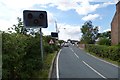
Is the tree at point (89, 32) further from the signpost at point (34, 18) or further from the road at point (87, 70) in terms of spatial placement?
the signpost at point (34, 18)

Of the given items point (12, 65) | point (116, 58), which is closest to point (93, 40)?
point (116, 58)

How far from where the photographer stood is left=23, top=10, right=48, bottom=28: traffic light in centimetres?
1680

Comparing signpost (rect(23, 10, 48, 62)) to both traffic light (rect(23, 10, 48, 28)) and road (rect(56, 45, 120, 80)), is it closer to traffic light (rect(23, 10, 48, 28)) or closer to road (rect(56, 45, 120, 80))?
traffic light (rect(23, 10, 48, 28))

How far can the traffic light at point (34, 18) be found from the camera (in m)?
16.8

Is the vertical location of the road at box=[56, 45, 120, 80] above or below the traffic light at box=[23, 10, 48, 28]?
below

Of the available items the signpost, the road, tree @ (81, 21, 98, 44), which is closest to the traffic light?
the signpost

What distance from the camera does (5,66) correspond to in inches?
446

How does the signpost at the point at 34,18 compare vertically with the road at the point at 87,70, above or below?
above

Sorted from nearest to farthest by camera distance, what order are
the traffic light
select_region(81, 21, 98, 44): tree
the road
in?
the traffic light
the road
select_region(81, 21, 98, 44): tree

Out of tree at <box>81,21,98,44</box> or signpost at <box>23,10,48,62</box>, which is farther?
tree at <box>81,21,98,44</box>

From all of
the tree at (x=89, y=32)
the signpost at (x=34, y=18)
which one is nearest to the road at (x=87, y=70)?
the signpost at (x=34, y=18)

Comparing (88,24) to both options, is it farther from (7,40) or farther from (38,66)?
(7,40)

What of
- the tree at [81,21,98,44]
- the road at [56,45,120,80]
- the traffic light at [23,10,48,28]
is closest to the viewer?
the traffic light at [23,10,48,28]

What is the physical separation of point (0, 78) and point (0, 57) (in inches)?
36.6
